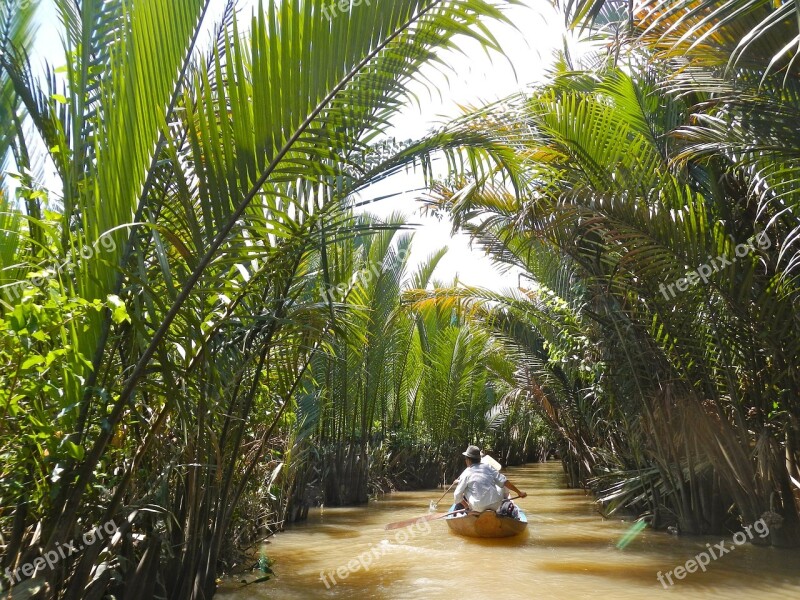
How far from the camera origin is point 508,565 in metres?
6.92

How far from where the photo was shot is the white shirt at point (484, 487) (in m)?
8.41

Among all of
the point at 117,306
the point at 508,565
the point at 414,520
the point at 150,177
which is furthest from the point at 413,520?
the point at 117,306

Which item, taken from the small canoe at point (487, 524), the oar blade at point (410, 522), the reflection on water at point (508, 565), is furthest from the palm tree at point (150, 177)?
the oar blade at point (410, 522)

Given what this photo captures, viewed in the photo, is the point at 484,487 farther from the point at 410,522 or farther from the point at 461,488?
the point at 410,522

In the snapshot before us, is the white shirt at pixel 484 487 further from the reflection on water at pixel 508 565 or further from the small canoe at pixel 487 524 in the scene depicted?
the reflection on water at pixel 508 565

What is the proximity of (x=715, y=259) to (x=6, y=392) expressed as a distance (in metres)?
5.45

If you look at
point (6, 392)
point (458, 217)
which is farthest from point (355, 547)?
point (6, 392)

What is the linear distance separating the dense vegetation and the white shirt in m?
1.62

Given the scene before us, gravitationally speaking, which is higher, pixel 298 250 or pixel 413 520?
pixel 298 250

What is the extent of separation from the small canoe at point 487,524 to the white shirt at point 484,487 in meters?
0.13

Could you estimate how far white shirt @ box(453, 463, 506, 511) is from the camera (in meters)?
8.41

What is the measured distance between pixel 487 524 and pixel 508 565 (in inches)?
52.9

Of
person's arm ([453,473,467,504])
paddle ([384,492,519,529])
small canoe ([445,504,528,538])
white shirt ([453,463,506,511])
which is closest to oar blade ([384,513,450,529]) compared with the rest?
paddle ([384,492,519,529])

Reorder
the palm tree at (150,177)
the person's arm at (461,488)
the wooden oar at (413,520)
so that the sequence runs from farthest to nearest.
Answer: the wooden oar at (413,520), the person's arm at (461,488), the palm tree at (150,177)
